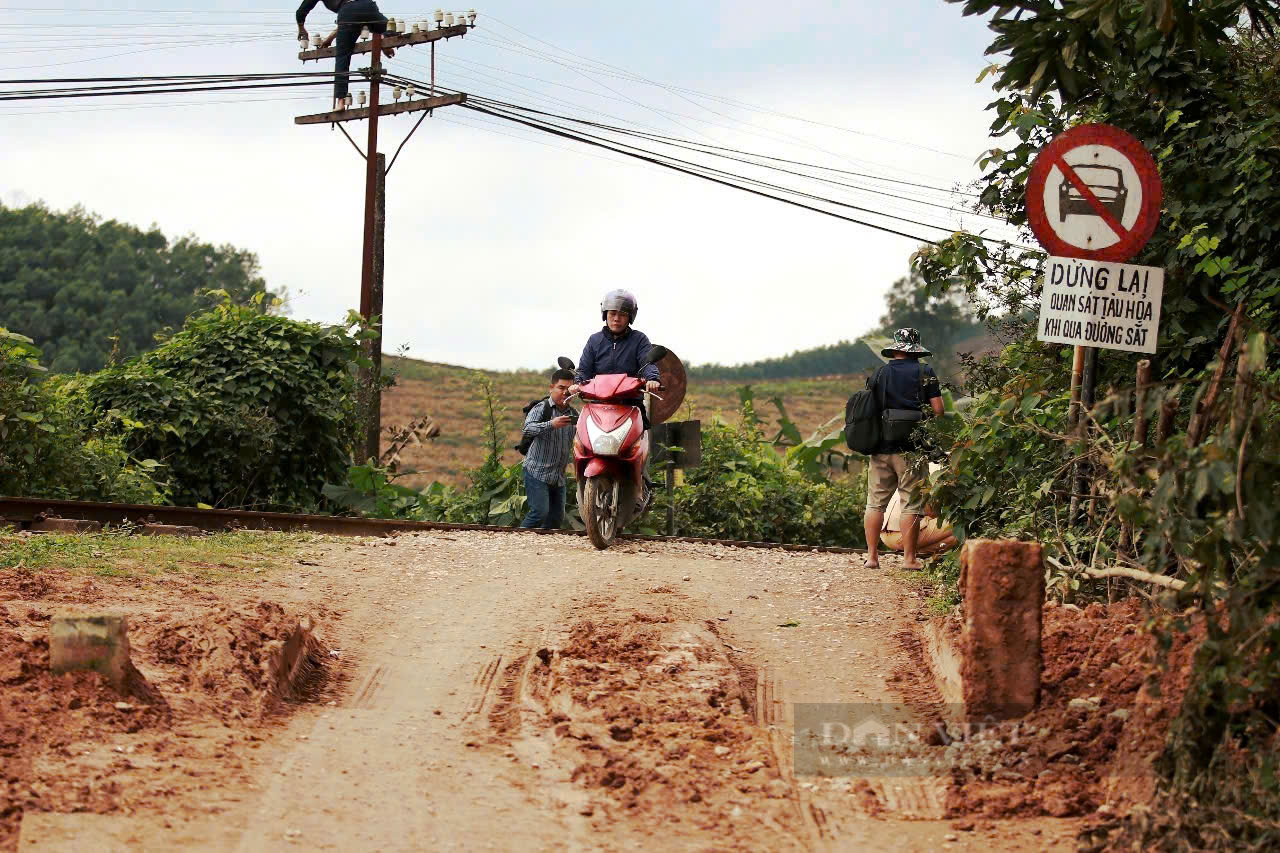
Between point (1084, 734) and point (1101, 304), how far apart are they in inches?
114

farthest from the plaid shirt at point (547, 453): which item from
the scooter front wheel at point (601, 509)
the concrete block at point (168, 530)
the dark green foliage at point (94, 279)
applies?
the dark green foliage at point (94, 279)

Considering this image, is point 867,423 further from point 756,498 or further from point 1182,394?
point 756,498

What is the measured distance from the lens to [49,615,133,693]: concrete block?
253 inches

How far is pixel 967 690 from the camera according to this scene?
6.84m

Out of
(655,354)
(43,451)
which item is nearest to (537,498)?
(655,354)

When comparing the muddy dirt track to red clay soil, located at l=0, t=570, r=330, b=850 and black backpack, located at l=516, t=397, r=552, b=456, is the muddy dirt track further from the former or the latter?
black backpack, located at l=516, t=397, r=552, b=456

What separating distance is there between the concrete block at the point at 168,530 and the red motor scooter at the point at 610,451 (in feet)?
10.5

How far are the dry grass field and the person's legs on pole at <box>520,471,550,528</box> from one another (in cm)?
2451

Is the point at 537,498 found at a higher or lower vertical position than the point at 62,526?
higher

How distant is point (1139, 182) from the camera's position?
8.37m

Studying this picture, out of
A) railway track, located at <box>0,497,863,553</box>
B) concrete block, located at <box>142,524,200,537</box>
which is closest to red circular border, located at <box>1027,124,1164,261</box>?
railway track, located at <box>0,497,863,553</box>

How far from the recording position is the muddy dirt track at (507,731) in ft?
17.7

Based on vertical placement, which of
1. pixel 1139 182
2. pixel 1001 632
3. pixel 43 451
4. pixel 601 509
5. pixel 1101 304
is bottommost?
pixel 1001 632

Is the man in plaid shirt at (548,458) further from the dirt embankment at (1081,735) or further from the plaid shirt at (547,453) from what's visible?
the dirt embankment at (1081,735)
